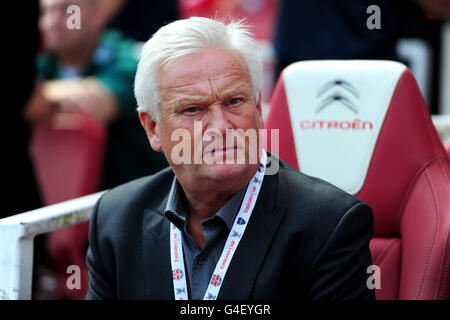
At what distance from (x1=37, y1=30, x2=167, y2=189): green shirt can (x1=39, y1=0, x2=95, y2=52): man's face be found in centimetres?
11

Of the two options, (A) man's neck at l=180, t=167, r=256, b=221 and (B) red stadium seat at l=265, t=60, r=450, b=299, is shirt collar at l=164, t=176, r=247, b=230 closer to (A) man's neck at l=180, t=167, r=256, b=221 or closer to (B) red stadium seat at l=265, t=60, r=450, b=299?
(A) man's neck at l=180, t=167, r=256, b=221

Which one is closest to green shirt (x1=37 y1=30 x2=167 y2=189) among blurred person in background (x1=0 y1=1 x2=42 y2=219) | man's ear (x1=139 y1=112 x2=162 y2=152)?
blurred person in background (x1=0 y1=1 x2=42 y2=219)

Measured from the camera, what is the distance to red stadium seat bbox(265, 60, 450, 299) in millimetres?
2229

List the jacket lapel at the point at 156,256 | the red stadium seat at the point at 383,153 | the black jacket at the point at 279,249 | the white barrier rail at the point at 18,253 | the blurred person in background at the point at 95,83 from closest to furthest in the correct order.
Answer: the black jacket at the point at 279,249 < the jacket lapel at the point at 156,256 < the red stadium seat at the point at 383,153 < the white barrier rail at the point at 18,253 < the blurred person in background at the point at 95,83

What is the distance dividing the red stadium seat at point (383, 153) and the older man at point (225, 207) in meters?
0.31

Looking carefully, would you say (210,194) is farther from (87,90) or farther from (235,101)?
(87,90)

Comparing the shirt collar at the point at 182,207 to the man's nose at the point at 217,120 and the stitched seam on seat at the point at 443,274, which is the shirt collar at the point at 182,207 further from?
the stitched seam on seat at the point at 443,274

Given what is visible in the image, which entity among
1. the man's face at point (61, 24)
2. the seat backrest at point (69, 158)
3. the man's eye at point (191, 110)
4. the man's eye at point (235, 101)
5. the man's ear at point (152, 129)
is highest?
the man's face at point (61, 24)

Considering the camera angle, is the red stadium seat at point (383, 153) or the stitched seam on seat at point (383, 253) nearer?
the red stadium seat at point (383, 153)

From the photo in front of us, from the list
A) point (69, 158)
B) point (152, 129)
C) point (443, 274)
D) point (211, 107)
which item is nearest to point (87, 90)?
point (69, 158)

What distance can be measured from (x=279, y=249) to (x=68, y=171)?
237 cm

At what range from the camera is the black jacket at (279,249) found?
1.94 m

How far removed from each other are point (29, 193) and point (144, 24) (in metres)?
1.36

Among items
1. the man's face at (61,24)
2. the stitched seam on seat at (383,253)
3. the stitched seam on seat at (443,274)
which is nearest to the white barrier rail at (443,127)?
the stitched seam on seat at (383,253)
